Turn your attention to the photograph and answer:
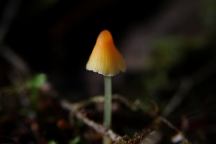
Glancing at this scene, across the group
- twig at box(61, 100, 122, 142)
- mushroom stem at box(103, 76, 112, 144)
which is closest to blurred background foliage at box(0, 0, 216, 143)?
twig at box(61, 100, 122, 142)

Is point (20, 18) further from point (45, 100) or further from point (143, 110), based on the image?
point (143, 110)

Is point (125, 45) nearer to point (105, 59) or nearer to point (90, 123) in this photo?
point (90, 123)

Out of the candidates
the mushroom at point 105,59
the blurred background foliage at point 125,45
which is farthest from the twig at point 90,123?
the blurred background foliage at point 125,45

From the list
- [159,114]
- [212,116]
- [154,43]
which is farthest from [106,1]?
[159,114]

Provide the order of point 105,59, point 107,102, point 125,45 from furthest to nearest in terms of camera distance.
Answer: point 125,45, point 107,102, point 105,59

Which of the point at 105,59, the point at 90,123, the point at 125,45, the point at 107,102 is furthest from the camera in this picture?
the point at 125,45

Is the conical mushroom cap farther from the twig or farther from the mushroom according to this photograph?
the twig

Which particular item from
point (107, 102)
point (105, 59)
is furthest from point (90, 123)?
point (105, 59)
